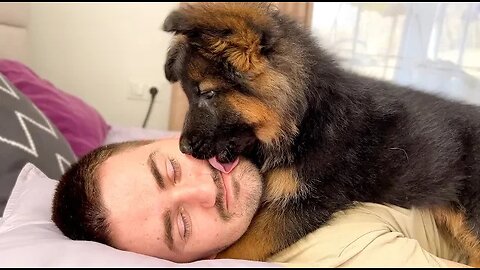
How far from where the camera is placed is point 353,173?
65.9 inches

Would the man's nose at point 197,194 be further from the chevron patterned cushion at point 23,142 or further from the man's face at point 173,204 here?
the chevron patterned cushion at point 23,142

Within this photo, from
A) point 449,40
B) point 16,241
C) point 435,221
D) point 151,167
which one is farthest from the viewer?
point 449,40

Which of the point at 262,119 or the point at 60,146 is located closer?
the point at 262,119

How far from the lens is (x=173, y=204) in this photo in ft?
5.09

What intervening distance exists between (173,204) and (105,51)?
8.89ft

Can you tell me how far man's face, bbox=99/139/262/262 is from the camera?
1534 mm

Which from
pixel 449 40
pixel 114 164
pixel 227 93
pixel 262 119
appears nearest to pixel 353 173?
pixel 262 119

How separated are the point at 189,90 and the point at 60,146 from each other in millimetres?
816

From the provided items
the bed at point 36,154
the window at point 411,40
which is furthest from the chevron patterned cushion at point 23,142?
the window at point 411,40

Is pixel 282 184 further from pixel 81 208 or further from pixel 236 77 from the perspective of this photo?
pixel 81 208

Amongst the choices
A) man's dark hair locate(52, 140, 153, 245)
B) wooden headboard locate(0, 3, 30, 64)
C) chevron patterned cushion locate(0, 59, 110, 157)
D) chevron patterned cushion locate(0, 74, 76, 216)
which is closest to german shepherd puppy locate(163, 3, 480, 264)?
man's dark hair locate(52, 140, 153, 245)

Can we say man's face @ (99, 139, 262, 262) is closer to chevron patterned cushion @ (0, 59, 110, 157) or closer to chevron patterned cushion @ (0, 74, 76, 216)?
chevron patterned cushion @ (0, 74, 76, 216)

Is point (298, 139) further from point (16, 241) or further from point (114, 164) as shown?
point (16, 241)

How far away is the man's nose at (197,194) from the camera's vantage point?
156 cm
